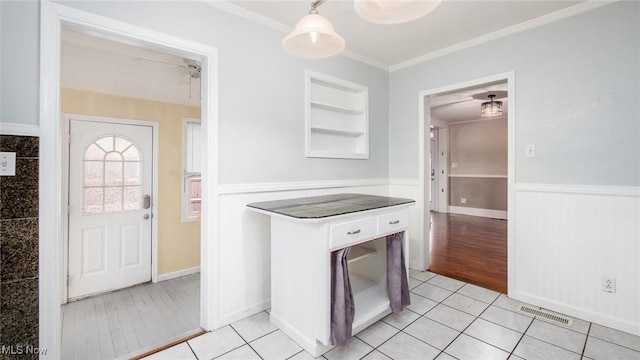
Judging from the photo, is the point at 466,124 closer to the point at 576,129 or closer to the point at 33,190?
the point at 576,129

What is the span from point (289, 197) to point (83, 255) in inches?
92.5

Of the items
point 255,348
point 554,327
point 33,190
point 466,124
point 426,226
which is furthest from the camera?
point 466,124

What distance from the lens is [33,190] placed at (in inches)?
57.6

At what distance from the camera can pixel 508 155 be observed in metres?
2.52

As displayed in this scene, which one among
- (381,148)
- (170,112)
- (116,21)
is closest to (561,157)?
(381,148)

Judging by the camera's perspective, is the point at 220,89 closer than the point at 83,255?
Yes

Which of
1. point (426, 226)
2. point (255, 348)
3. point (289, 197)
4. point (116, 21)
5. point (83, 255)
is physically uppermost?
point (116, 21)

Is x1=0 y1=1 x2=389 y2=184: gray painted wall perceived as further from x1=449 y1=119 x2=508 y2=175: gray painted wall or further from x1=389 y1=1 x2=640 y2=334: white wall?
x1=449 y1=119 x2=508 y2=175: gray painted wall

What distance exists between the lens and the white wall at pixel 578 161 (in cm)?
202

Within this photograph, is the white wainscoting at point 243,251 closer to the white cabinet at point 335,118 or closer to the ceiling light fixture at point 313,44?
the white cabinet at point 335,118

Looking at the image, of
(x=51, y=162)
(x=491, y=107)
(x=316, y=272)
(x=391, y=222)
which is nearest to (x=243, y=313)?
(x=316, y=272)

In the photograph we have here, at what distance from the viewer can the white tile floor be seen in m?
1.78

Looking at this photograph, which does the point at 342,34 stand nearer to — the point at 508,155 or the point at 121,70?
the point at 508,155

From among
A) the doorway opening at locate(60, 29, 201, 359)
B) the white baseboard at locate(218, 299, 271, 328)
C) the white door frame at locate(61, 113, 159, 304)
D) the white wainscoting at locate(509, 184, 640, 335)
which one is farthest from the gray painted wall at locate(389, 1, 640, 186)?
the white door frame at locate(61, 113, 159, 304)
